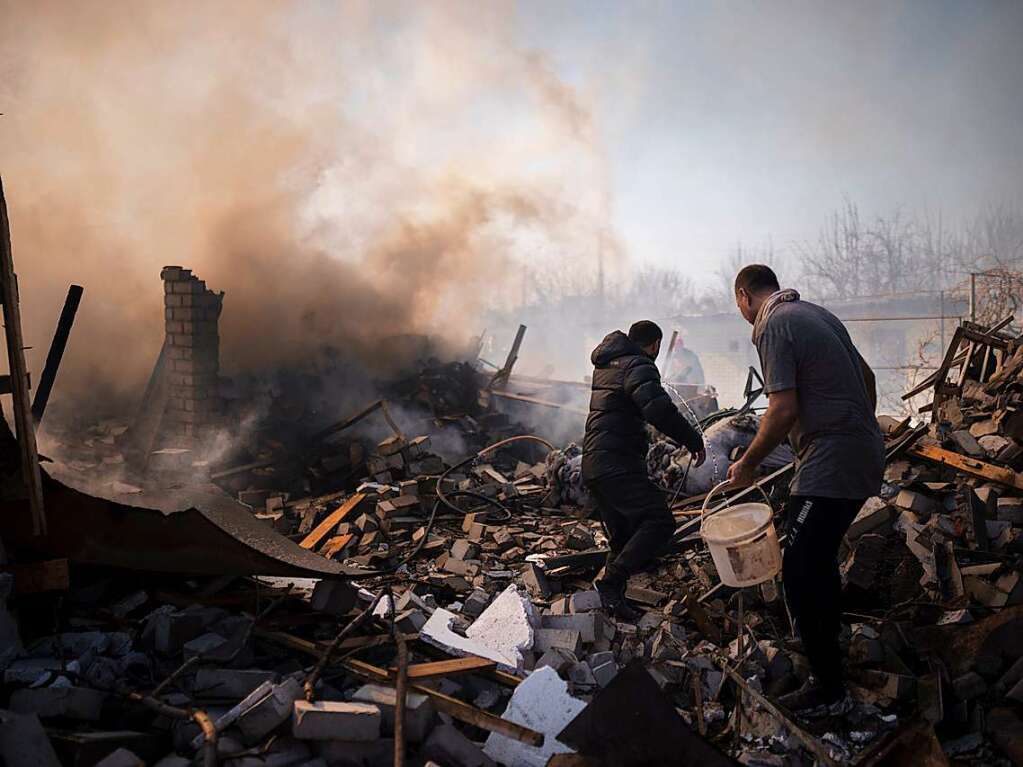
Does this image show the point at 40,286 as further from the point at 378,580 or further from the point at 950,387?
the point at 950,387

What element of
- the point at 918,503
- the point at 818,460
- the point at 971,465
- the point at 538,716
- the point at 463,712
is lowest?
the point at 538,716

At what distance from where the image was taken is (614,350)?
16.7 ft

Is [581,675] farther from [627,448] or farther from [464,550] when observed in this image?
[464,550]

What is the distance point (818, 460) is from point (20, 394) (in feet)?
12.7

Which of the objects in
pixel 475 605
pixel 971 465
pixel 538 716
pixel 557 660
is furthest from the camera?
pixel 971 465

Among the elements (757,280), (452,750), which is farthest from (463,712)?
(757,280)

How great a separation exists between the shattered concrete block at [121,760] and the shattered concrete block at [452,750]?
106 cm

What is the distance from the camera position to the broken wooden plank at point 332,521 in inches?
267

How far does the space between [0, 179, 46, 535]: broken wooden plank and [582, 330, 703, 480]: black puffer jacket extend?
3190 mm

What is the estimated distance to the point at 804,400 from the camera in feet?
11.8

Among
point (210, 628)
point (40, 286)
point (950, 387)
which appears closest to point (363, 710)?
point (210, 628)

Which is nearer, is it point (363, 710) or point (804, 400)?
point (363, 710)

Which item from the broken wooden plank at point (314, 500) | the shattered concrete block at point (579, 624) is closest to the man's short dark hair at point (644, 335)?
the shattered concrete block at point (579, 624)

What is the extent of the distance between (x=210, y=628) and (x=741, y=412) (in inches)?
227
